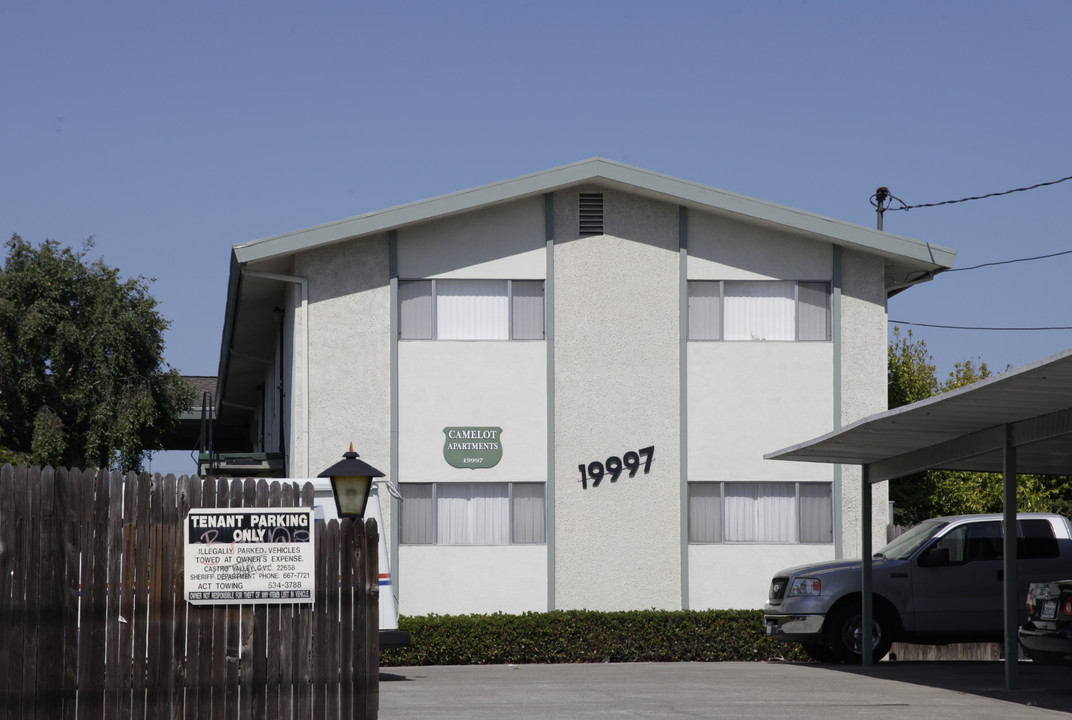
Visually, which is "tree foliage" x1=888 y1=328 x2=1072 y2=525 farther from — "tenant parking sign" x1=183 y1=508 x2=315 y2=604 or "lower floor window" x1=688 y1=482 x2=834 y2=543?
"tenant parking sign" x1=183 y1=508 x2=315 y2=604

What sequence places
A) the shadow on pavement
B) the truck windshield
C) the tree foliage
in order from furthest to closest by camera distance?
the tree foliage
the truck windshield
the shadow on pavement

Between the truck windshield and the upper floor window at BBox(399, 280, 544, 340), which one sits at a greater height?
the upper floor window at BBox(399, 280, 544, 340)

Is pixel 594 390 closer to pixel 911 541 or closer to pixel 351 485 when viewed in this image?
pixel 911 541

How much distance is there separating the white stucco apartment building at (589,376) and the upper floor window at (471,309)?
1.2 inches

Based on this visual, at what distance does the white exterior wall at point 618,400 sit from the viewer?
19.7m

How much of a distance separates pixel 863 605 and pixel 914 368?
16.8 meters

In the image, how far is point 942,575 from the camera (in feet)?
55.8

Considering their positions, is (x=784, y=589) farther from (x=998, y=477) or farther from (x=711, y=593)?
(x=998, y=477)

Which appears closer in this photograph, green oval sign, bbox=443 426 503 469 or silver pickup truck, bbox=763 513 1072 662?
silver pickup truck, bbox=763 513 1072 662

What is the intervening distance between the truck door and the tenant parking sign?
406 inches

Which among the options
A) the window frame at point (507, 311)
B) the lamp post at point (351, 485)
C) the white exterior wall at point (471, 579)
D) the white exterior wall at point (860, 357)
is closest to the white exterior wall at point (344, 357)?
the window frame at point (507, 311)

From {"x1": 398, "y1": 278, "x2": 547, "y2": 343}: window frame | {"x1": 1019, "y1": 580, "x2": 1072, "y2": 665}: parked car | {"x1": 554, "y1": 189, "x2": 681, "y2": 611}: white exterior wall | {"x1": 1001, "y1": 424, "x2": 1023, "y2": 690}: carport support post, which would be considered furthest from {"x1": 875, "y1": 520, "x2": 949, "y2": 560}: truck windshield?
{"x1": 398, "y1": 278, "x2": 547, "y2": 343}: window frame

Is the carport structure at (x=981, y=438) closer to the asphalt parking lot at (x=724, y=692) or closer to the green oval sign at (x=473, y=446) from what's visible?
the asphalt parking lot at (x=724, y=692)

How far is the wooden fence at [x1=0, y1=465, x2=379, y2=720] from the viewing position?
28.8 feet
